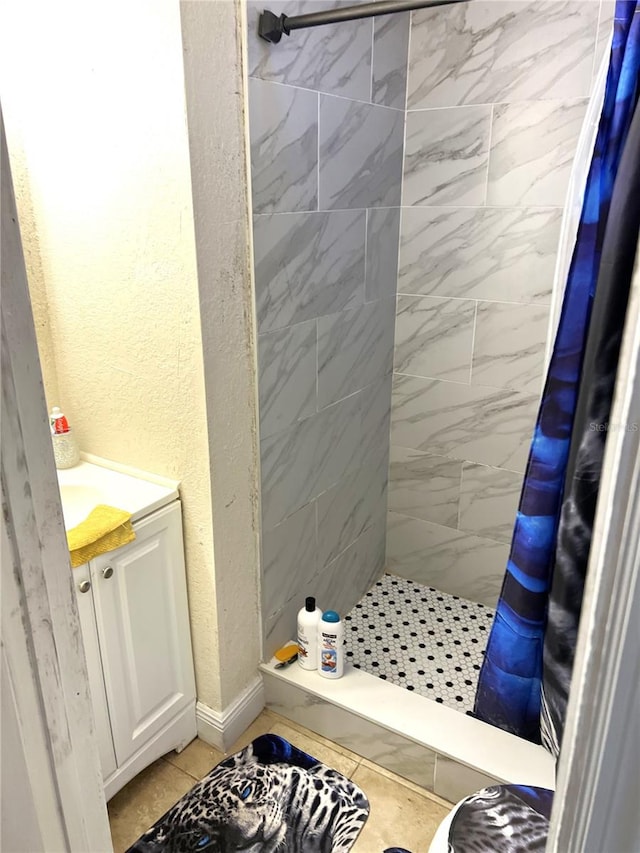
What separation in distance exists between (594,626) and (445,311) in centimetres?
199

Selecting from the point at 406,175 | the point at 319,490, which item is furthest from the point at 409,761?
the point at 406,175

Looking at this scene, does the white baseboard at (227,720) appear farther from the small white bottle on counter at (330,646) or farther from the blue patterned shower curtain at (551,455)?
the blue patterned shower curtain at (551,455)

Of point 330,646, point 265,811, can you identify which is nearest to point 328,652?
point 330,646

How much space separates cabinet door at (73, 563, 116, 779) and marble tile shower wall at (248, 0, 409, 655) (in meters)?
0.53

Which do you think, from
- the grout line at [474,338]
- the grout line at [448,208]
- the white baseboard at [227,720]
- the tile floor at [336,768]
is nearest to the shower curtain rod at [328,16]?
the grout line at [448,208]

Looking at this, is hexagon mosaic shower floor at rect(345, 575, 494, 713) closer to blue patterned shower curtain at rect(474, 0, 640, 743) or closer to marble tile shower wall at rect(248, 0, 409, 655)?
marble tile shower wall at rect(248, 0, 409, 655)

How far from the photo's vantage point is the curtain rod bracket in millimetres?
1471

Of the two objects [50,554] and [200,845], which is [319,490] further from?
[50,554]

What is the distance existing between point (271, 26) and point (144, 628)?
1493 millimetres

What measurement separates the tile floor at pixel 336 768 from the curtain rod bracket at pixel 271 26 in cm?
188

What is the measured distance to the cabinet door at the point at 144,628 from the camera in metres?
1.54

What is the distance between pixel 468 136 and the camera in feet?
6.76

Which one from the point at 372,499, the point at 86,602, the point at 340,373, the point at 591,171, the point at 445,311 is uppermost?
the point at 591,171

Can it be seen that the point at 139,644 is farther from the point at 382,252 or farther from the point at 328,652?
the point at 382,252
